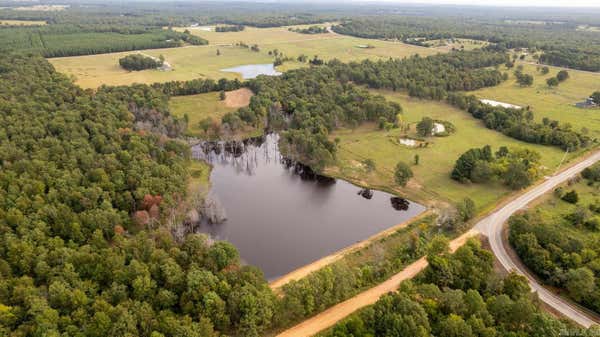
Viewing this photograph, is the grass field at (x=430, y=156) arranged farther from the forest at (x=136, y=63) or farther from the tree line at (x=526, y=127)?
the forest at (x=136, y=63)

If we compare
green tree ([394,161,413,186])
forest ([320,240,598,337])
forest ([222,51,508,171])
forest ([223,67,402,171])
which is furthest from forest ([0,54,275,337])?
green tree ([394,161,413,186])

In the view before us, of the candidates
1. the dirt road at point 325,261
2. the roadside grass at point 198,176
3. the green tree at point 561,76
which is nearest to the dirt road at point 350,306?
the dirt road at point 325,261

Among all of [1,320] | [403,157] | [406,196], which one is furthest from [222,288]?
[403,157]

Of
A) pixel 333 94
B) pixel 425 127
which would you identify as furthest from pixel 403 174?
pixel 333 94

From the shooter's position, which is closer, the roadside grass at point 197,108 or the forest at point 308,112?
the forest at point 308,112

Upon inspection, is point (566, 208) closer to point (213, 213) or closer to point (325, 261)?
point (325, 261)

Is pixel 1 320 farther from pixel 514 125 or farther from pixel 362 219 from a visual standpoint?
pixel 514 125

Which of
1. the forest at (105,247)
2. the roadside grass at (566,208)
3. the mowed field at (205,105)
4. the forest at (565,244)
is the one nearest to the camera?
the forest at (105,247)

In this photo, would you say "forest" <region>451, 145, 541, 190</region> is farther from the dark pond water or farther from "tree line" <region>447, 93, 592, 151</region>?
"tree line" <region>447, 93, 592, 151</region>
